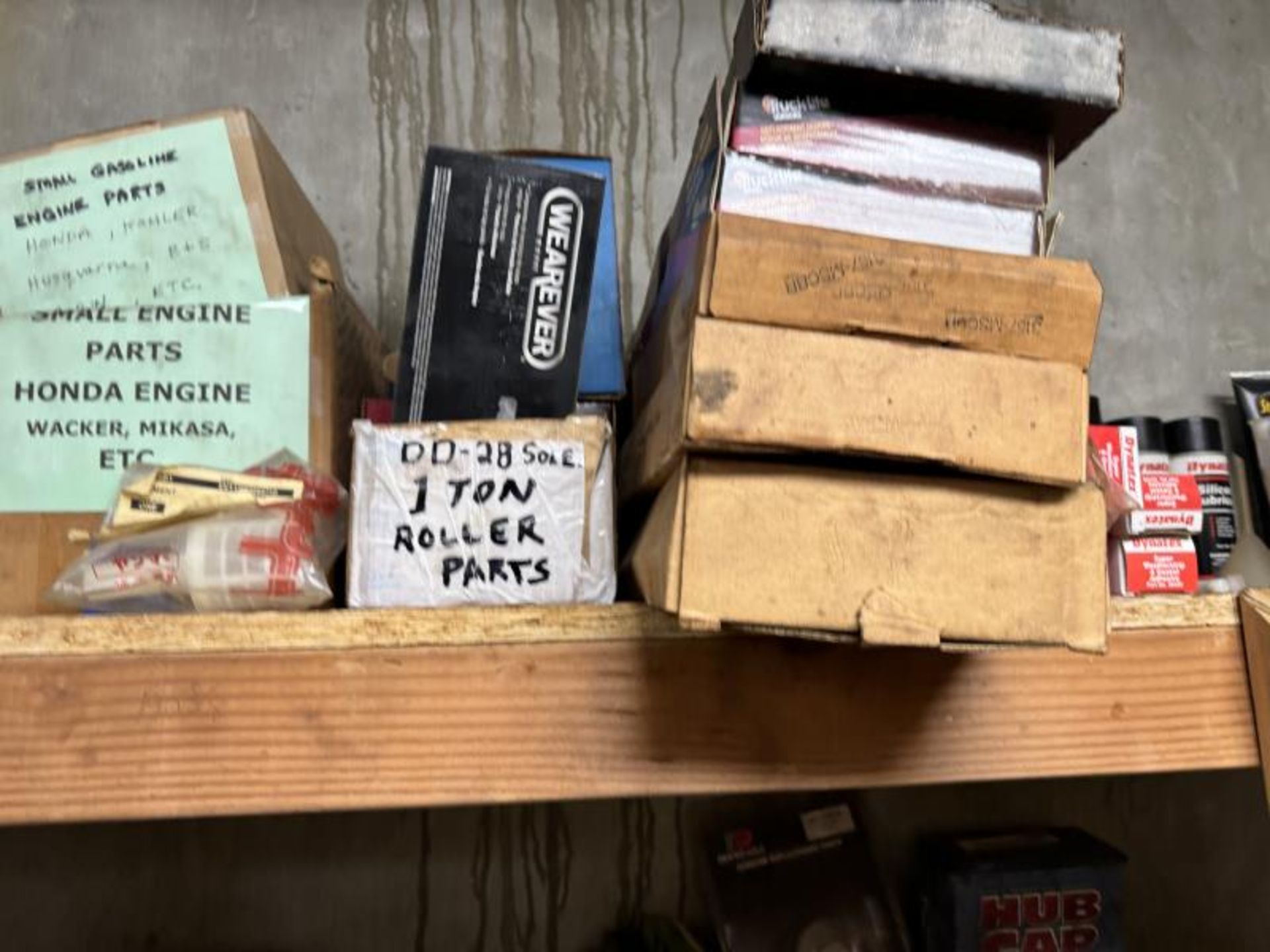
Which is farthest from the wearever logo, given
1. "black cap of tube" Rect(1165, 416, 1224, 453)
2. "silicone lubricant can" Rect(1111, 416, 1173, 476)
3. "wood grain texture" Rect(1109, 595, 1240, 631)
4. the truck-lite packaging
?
"black cap of tube" Rect(1165, 416, 1224, 453)

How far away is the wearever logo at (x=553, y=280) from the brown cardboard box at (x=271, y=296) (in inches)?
5.0

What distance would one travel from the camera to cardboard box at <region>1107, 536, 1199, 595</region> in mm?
624

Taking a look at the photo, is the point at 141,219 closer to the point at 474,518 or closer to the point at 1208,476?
the point at 474,518

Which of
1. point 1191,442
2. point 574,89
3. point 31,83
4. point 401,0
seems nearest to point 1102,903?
point 1191,442

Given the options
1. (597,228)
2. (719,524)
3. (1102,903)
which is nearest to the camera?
(719,524)

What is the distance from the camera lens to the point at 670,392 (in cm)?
43

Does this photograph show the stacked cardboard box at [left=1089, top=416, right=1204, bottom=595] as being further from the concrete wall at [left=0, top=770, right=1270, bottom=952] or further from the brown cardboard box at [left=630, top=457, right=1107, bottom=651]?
the concrete wall at [left=0, top=770, right=1270, bottom=952]

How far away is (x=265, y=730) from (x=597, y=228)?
30cm

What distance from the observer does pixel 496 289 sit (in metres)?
0.49

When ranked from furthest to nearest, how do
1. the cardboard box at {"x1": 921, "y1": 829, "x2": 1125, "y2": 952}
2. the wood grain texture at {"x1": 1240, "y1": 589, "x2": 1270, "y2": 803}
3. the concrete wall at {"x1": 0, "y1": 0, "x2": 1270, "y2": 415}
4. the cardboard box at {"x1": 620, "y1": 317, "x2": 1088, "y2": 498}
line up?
the concrete wall at {"x1": 0, "y1": 0, "x2": 1270, "y2": 415}
the cardboard box at {"x1": 921, "y1": 829, "x2": 1125, "y2": 952}
the wood grain texture at {"x1": 1240, "y1": 589, "x2": 1270, "y2": 803}
the cardboard box at {"x1": 620, "y1": 317, "x2": 1088, "y2": 498}

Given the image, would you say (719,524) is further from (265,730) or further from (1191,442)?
(1191,442)

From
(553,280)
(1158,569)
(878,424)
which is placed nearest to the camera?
(878,424)

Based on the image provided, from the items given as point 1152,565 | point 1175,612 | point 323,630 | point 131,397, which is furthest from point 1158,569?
point 131,397

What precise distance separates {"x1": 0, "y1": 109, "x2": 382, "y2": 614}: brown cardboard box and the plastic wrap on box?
0.24 meters
